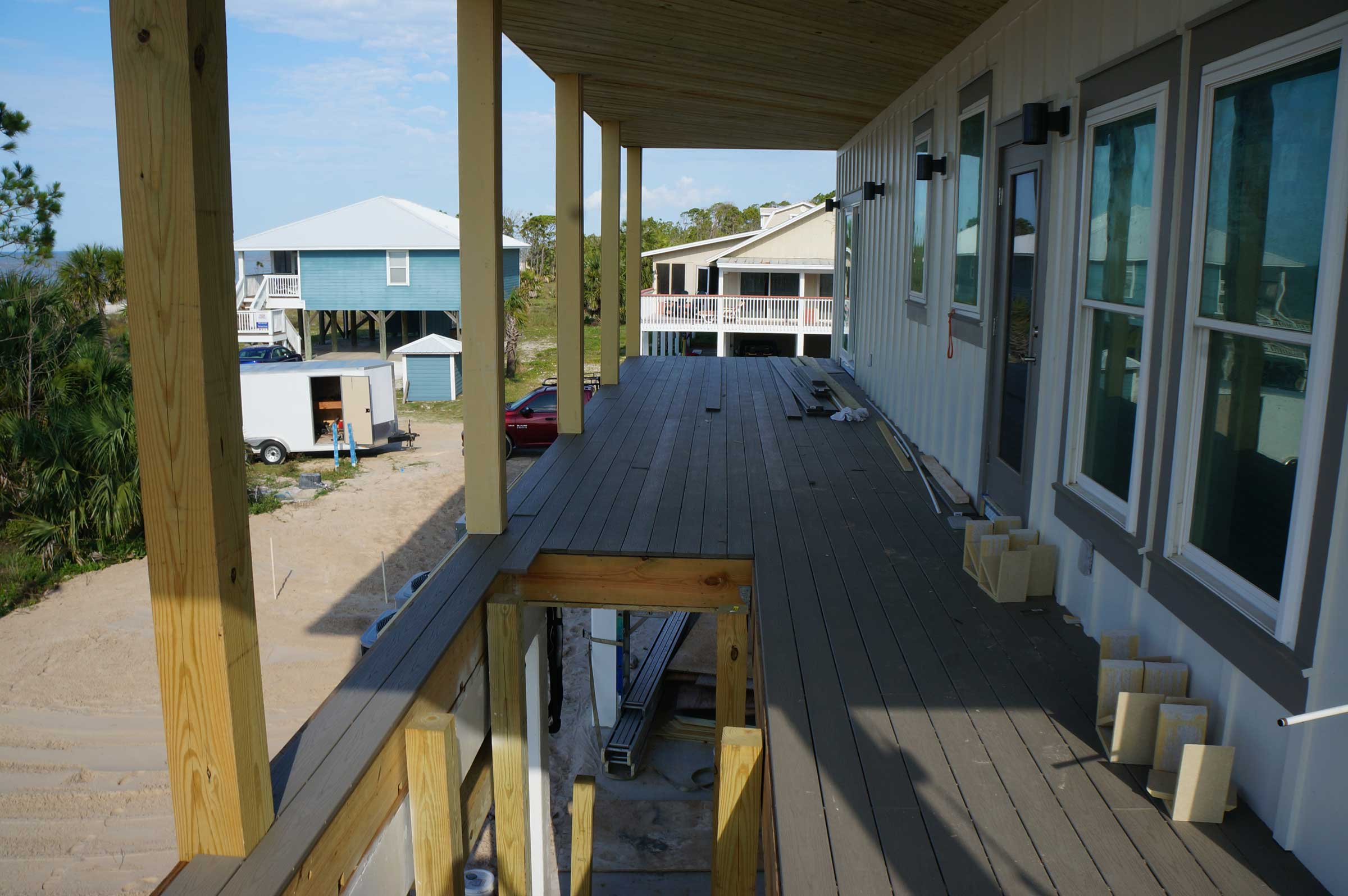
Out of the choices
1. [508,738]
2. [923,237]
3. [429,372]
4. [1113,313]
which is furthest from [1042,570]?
[429,372]

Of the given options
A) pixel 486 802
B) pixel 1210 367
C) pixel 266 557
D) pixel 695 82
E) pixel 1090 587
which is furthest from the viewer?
pixel 266 557

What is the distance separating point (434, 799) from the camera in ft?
9.21

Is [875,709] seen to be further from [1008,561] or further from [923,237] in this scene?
[923,237]

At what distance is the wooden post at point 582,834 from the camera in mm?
3787

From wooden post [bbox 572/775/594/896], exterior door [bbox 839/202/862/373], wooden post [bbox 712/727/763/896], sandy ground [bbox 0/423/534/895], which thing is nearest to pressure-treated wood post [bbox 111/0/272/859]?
wooden post [bbox 712/727/763/896]

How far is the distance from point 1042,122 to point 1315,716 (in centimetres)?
274

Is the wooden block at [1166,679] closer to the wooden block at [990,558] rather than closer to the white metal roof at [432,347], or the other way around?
the wooden block at [990,558]

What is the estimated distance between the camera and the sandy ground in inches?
286

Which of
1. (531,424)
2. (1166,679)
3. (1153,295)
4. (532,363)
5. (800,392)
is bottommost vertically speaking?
(531,424)

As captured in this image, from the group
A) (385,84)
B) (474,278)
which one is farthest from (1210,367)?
(385,84)

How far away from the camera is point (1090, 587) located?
3.49 metres

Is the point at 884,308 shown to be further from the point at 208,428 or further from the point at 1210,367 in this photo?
the point at 208,428

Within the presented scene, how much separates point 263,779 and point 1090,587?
2.81m

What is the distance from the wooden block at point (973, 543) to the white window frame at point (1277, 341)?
1142 mm
